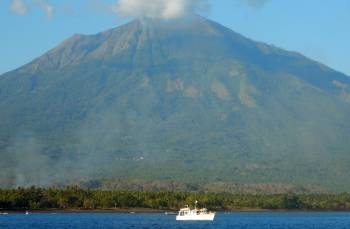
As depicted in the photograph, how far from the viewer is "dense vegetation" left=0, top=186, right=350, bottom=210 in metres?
132

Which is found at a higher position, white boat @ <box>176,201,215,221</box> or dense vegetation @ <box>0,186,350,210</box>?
dense vegetation @ <box>0,186,350,210</box>

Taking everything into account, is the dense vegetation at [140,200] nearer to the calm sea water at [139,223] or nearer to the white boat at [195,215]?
the calm sea water at [139,223]

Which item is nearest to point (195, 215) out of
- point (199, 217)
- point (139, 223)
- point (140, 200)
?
point (199, 217)

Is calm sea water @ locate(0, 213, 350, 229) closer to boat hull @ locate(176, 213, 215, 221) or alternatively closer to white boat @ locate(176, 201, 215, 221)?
boat hull @ locate(176, 213, 215, 221)

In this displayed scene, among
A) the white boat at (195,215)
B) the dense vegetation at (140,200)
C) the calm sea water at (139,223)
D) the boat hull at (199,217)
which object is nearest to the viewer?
the calm sea water at (139,223)

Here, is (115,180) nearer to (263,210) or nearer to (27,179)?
(27,179)

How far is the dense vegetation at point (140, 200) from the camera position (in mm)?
131625

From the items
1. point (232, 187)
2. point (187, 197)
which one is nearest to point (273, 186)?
point (232, 187)

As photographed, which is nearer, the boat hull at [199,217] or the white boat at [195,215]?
the boat hull at [199,217]

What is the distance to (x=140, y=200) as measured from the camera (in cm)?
14312

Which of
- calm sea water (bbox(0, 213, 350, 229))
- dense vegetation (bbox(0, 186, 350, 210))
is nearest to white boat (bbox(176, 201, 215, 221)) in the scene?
calm sea water (bbox(0, 213, 350, 229))

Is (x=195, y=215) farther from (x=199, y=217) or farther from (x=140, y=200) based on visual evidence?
(x=140, y=200)

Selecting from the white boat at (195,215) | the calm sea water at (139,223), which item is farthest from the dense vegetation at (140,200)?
the white boat at (195,215)

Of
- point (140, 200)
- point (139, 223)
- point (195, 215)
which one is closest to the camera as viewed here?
point (139, 223)
